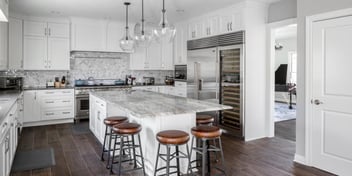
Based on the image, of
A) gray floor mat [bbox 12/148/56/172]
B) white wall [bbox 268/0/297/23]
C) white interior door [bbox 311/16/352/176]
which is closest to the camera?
white interior door [bbox 311/16/352/176]

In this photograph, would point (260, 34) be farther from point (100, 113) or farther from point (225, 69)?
point (100, 113)

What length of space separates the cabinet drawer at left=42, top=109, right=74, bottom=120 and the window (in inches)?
344

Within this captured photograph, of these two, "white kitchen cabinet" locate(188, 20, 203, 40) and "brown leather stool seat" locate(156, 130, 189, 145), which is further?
"white kitchen cabinet" locate(188, 20, 203, 40)

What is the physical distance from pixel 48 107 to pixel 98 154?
2.72 m

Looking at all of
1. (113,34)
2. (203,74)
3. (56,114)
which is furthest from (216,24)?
(56,114)

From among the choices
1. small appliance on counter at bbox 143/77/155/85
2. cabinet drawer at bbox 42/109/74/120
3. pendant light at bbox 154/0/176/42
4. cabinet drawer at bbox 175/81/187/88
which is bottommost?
cabinet drawer at bbox 42/109/74/120

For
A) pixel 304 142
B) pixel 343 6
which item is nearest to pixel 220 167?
pixel 304 142

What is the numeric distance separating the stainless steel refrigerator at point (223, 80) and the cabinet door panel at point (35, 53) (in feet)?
12.1

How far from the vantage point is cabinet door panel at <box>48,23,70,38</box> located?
20.3 ft

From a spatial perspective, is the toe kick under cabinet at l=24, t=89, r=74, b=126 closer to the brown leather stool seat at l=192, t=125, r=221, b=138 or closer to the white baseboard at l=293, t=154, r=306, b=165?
the brown leather stool seat at l=192, t=125, r=221, b=138

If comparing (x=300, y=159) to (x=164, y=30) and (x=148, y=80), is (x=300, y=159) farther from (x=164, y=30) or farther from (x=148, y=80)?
(x=148, y=80)

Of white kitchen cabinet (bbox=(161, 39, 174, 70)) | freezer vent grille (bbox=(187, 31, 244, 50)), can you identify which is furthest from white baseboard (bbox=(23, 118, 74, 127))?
freezer vent grille (bbox=(187, 31, 244, 50))

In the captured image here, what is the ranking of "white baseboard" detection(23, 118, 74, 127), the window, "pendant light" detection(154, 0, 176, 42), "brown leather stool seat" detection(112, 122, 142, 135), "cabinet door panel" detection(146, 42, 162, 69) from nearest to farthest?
"brown leather stool seat" detection(112, 122, 142, 135)
"pendant light" detection(154, 0, 176, 42)
"white baseboard" detection(23, 118, 74, 127)
"cabinet door panel" detection(146, 42, 162, 69)
the window

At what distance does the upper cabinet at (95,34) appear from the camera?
623cm
